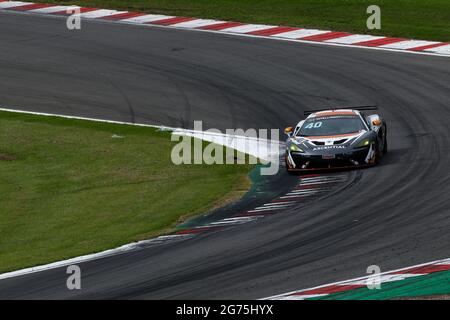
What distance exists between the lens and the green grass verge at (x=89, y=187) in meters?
22.7

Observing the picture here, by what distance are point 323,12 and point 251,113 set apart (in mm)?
11436

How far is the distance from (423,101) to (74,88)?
11250 millimetres

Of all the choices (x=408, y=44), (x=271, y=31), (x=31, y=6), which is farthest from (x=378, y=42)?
(x=31, y=6)

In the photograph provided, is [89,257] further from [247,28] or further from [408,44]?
[247,28]

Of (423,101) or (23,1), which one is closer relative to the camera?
(423,101)

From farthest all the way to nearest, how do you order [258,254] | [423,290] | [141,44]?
[141,44]
[258,254]
[423,290]

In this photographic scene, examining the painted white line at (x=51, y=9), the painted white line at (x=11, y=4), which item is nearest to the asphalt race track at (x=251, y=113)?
the painted white line at (x=51, y=9)

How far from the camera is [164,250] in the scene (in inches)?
816

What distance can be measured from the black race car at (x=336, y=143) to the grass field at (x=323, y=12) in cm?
1273

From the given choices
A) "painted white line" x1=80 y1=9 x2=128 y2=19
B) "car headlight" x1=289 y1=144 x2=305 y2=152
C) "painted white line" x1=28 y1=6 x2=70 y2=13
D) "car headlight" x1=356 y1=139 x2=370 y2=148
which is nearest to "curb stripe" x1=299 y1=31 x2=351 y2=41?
"painted white line" x1=80 y1=9 x2=128 y2=19

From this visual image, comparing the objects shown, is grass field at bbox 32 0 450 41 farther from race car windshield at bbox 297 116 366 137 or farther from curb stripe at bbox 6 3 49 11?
race car windshield at bbox 297 116 366 137
